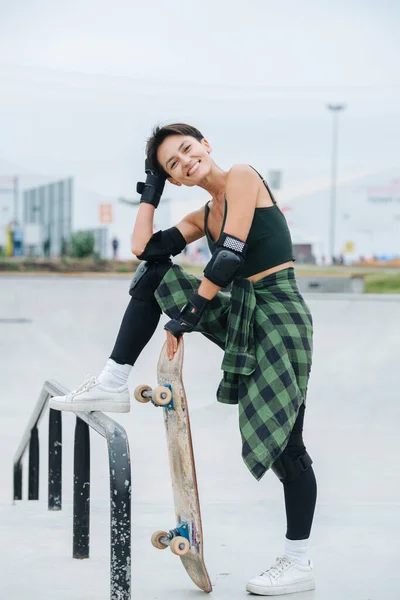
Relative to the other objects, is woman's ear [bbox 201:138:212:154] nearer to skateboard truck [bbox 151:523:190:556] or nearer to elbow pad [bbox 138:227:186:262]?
elbow pad [bbox 138:227:186:262]

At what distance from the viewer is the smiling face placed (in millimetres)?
2885

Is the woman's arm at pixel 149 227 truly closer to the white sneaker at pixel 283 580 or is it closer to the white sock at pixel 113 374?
the white sock at pixel 113 374

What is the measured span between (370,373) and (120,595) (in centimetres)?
755

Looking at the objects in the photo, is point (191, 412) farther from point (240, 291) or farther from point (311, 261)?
point (311, 261)

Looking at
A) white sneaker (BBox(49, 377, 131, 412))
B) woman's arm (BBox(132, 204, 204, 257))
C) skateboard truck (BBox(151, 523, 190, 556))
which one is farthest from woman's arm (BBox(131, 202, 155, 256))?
skateboard truck (BBox(151, 523, 190, 556))

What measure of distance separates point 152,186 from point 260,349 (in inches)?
25.8

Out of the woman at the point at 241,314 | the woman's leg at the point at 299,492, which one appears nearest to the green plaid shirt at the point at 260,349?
the woman at the point at 241,314

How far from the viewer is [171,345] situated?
2.81 metres

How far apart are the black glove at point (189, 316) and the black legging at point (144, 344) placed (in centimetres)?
13

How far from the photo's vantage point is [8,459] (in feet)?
19.6

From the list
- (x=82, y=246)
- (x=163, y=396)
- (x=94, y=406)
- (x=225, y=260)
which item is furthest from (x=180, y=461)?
(x=82, y=246)

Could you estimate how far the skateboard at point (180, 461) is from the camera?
2779 millimetres

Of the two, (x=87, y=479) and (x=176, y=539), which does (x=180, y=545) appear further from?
(x=87, y=479)

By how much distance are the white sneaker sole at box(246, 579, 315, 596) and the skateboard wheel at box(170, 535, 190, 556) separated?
0.29m
